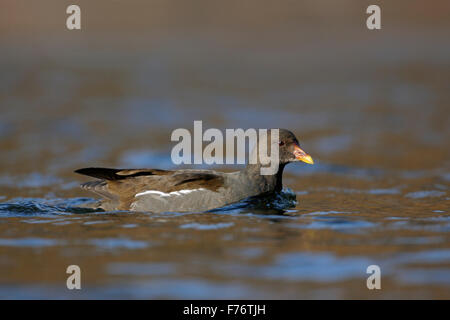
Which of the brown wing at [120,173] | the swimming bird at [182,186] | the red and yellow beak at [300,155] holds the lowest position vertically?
the swimming bird at [182,186]

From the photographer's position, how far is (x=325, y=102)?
20781 mm

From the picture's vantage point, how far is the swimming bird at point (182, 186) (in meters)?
10.2

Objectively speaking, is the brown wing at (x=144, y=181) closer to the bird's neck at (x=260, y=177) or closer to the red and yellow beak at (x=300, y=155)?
the bird's neck at (x=260, y=177)

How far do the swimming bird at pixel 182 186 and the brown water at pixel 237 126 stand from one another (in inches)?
9.0

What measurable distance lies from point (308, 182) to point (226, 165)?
7.22 ft

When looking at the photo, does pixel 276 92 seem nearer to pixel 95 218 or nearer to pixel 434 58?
pixel 434 58

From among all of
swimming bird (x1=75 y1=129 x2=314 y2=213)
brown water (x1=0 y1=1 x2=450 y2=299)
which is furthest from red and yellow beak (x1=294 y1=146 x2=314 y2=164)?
brown water (x1=0 y1=1 x2=450 y2=299)

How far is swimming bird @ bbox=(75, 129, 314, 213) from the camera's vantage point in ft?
33.5

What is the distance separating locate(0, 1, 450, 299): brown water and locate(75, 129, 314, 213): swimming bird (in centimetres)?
23

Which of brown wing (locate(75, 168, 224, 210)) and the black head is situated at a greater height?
the black head
